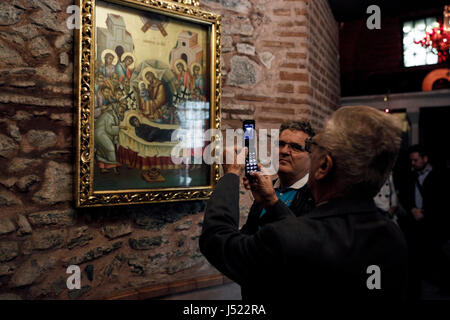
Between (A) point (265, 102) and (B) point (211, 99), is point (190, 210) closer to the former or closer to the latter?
(B) point (211, 99)

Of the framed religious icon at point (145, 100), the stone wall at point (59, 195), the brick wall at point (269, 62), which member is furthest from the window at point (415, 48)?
the framed religious icon at point (145, 100)

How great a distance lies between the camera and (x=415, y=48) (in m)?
10.5

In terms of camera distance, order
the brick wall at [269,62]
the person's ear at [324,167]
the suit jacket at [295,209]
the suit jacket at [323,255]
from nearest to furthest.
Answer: the suit jacket at [323,255] → the person's ear at [324,167] → the suit jacket at [295,209] → the brick wall at [269,62]

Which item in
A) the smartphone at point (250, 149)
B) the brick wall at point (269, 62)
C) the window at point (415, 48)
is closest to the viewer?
the smartphone at point (250, 149)

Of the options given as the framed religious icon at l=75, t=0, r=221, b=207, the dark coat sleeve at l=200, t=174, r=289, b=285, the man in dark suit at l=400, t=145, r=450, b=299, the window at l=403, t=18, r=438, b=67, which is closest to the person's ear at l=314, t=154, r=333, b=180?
the dark coat sleeve at l=200, t=174, r=289, b=285

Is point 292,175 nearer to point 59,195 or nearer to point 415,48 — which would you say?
point 59,195

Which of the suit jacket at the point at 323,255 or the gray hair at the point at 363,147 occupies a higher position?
the gray hair at the point at 363,147

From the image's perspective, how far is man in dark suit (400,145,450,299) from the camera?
154 inches

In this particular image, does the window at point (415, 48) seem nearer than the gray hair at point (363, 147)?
No

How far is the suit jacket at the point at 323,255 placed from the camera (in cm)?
93

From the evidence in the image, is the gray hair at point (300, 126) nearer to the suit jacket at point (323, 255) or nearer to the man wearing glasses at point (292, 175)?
the man wearing glasses at point (292, 175)

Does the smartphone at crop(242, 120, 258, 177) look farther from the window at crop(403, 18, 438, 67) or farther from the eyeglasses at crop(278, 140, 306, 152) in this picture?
the window at crop(403, 18, 438, 67)

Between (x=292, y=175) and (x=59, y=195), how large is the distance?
4.54 feet

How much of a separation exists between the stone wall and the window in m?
9.24
